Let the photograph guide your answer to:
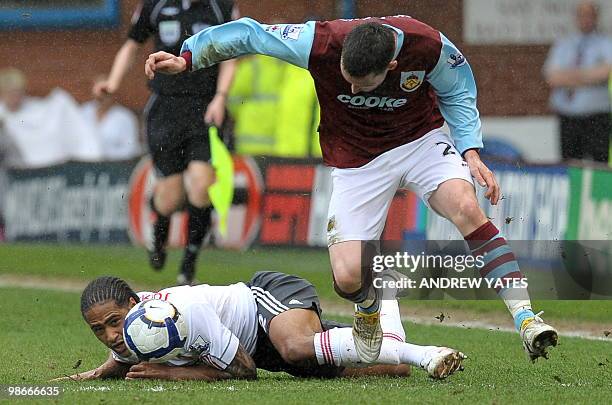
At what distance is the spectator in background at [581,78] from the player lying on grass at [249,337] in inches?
261

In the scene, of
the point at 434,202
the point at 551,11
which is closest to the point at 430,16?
the point at 551,11

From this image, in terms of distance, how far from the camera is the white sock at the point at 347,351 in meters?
6.58

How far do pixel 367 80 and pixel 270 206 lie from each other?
6.36 metres

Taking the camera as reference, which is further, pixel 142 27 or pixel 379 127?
pixel 142 27

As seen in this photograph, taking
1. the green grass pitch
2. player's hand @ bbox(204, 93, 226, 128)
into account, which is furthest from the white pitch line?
player's hand @ bbox(204, 93, 226, 128)

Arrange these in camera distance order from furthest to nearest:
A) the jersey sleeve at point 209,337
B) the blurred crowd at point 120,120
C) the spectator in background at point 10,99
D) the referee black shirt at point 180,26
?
the spectator in background at point 10,99 < the blurred crowd at point 120,120 < the referee black shirt at point 180,26 < the jersey sleeve at point 209,337

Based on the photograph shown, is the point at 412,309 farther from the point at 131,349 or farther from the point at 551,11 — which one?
the point at 551,11

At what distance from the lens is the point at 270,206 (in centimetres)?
1273

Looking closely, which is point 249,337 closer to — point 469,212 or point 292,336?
point 292,336

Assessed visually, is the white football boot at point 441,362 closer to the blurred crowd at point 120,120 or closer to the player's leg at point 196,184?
the player's leg at point 196,184

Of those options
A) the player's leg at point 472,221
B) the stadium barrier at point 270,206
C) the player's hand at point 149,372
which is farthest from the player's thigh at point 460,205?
the stadium barrier at point 270,206

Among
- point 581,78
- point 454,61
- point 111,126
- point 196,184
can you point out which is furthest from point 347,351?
point 111,126

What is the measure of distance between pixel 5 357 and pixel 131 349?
→ 1.86 m

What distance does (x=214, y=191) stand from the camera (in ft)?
38.4
